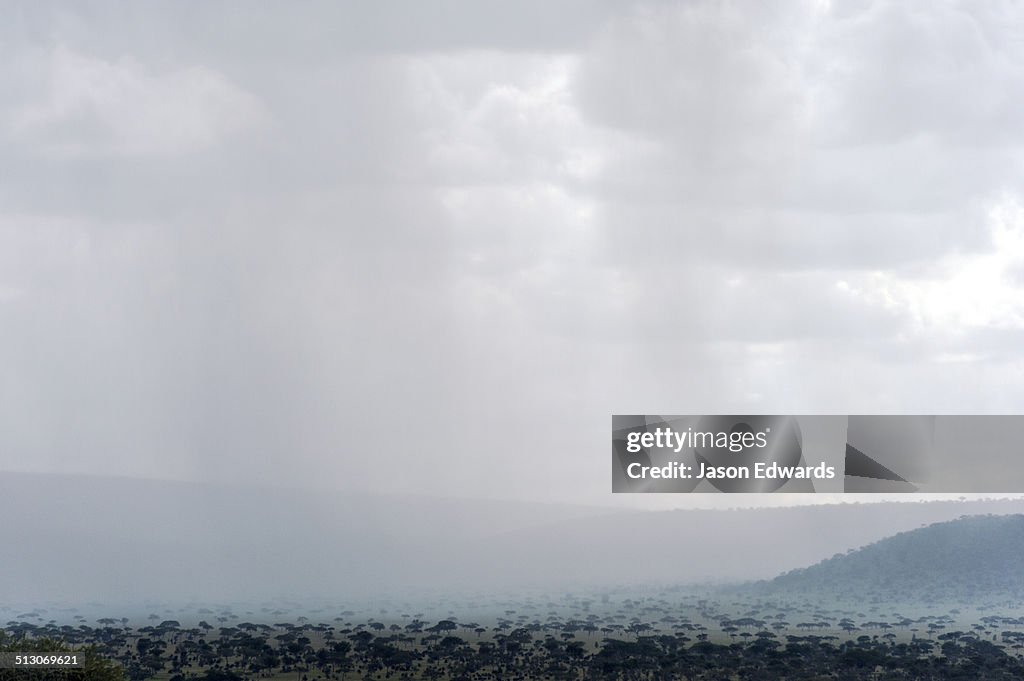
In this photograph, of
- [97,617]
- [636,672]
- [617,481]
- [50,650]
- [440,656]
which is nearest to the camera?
[50,650]

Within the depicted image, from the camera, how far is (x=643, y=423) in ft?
240

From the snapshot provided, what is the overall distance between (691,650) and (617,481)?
30242 millimetres

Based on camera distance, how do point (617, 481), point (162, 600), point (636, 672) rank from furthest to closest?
point (162, 600), point (636, 672), point (617, 481)

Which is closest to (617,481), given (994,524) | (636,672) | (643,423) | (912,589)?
(643,423)

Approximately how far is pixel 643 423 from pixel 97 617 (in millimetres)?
67874

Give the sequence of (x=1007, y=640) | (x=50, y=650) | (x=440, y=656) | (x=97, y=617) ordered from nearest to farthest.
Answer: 1. (x=50, y=650)
2. (x=440, y=656)
3. (x=1007, y=640)
4. (x=97, y=617)

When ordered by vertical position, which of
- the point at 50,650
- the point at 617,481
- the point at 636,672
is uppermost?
the point at 617,481

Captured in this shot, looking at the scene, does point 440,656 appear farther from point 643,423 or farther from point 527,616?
point 643,423

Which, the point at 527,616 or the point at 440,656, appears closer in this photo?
the point at 440,656

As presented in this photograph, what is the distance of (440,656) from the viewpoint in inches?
3730

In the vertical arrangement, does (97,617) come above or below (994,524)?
below

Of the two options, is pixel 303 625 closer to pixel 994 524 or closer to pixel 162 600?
pixel 162 600

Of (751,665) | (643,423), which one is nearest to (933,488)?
(751,665)

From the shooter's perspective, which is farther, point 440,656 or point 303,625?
point 303,625
